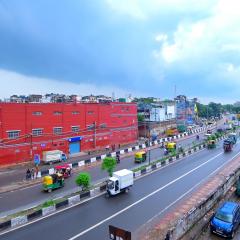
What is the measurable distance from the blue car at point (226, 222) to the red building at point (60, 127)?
31.9 meters

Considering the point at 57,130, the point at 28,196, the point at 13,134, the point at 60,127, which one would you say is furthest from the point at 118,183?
the point at 60,127

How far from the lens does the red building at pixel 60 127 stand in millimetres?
42969

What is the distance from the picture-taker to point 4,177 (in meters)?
36.4

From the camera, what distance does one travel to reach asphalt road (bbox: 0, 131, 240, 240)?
1919cm

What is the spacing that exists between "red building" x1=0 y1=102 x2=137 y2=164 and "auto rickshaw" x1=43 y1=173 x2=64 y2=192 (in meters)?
15.8

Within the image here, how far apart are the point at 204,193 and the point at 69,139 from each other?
30094 millimetres

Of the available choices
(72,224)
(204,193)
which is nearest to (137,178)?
(204,193)

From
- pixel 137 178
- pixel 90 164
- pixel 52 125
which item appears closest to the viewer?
pixel 137 178

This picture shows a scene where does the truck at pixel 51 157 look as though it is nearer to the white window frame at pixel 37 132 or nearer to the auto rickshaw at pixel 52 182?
the white window frame at pixel 37 132

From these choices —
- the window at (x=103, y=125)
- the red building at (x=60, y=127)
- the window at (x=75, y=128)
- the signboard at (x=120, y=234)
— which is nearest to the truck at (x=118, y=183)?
the signboard at (x=120, y=234)

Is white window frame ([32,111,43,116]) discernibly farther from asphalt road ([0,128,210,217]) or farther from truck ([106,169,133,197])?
truck ([106,169,133,197])

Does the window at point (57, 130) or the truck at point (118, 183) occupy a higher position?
the window at point (57, 130)

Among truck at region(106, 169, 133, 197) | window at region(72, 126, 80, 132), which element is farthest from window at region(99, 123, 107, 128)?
truck at region(106, 169, 133, 197)

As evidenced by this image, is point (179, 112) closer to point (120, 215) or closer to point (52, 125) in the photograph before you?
point (52, 125)
